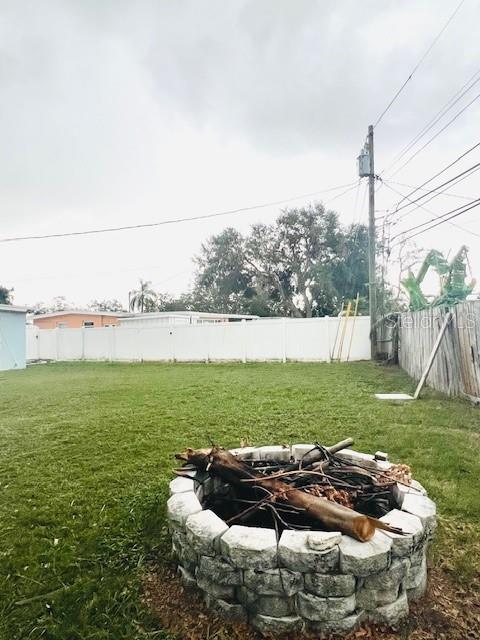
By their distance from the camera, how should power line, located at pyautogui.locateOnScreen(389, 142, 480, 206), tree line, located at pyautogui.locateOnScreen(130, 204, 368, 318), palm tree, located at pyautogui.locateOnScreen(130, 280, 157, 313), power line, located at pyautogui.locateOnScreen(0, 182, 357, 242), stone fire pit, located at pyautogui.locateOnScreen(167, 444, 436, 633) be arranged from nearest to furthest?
stone fire pit, located at pyautogui.locateOnScreen(167, 444, 436, 633)
power line, located at pyautogui.locateOnScreen(389, 142, 480, 206)
power line, located at pyautogui.locateOnScreen(0, 182, 357, 242)
tree line, located at pyautogui.locateOnScreen(130, 204, 368, 318)
palm tree, located at pyautogui.locateOnScreen(130, 280, 157, 313)

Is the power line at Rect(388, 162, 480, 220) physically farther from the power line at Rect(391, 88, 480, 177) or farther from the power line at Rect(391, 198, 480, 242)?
the power line at Rect(391, 88, 480, 177)

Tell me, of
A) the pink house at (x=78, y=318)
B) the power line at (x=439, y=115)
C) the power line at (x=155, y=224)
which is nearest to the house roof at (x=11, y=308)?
the power line at (x=155, y=224)

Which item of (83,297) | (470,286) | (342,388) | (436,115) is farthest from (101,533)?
(83,297)

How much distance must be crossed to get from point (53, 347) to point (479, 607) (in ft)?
55.0

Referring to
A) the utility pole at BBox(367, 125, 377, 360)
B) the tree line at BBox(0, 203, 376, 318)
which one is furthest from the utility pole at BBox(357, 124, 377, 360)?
the tree line at BBox(0, 203, 376, 318)

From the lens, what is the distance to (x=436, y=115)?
770 cm

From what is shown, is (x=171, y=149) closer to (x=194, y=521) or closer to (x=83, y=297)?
(x=194, y=521)

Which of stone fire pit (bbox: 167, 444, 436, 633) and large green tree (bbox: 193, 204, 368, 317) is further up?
large green tree (bbox: 193, 204, 368, 317)

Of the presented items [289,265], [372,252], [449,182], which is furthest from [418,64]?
[289,265]

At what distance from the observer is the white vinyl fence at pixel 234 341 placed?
1073cm

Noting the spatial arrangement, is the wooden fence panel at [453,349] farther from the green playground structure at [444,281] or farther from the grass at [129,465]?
the green playground structure at [444,281]

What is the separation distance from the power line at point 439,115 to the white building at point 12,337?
43.3 feet

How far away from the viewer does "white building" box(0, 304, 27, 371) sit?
43.5ft

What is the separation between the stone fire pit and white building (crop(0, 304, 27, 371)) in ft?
46.5
